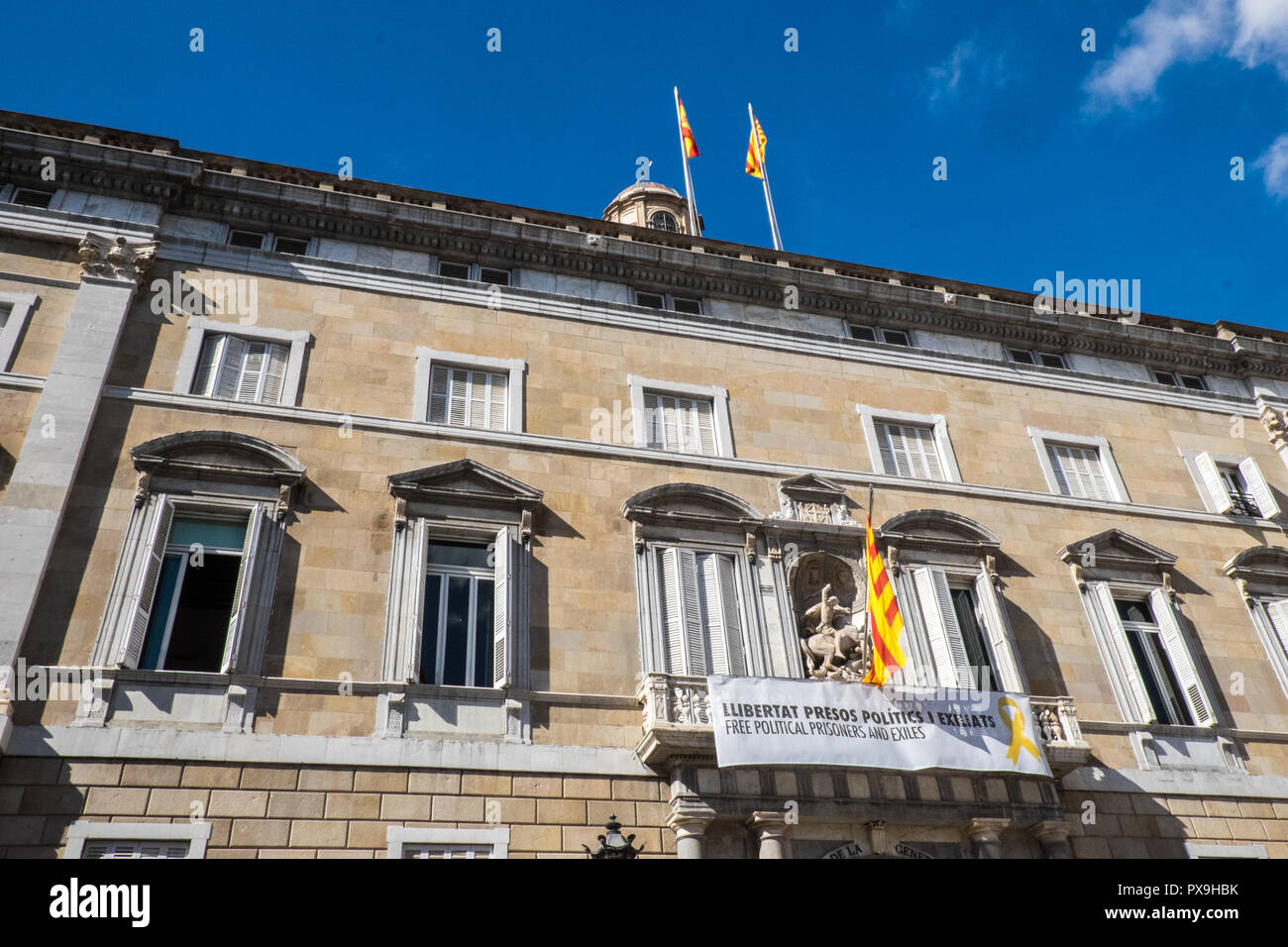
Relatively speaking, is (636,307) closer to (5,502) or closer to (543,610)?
(543,610)

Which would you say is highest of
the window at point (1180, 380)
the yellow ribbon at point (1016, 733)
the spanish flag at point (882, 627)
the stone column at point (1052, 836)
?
the window at point (1180, 380)

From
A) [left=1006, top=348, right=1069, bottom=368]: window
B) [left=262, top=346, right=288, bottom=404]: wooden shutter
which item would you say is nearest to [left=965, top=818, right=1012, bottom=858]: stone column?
[left=1006, top=348, right=1069, bottom=368]: window

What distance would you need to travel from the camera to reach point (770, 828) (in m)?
14.8

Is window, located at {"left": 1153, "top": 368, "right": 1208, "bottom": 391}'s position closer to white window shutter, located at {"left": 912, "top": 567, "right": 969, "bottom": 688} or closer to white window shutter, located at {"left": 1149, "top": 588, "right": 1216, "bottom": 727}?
white window shutter, located at {"left": 1149, "top": 588, "right": 1216, "bottom": 727}

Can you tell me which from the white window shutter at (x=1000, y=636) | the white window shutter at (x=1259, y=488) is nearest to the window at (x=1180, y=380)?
the white window shutter at (x=1259, y=488)

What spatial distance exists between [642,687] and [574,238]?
10.5 m

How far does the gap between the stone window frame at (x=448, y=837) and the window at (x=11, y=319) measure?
10.5 m

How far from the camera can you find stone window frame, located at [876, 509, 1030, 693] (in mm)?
18172

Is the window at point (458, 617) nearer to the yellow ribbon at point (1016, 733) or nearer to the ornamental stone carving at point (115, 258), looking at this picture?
the ornamental stone carving at point (115, 258)

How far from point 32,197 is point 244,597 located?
1012cm

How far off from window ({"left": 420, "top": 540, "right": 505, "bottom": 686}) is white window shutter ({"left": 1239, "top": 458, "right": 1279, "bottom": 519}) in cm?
1819

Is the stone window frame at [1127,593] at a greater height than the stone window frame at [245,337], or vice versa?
the stone window frame at [245,337]

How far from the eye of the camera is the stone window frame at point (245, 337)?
17.5m

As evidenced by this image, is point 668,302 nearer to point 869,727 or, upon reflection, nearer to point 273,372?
point 273,372
